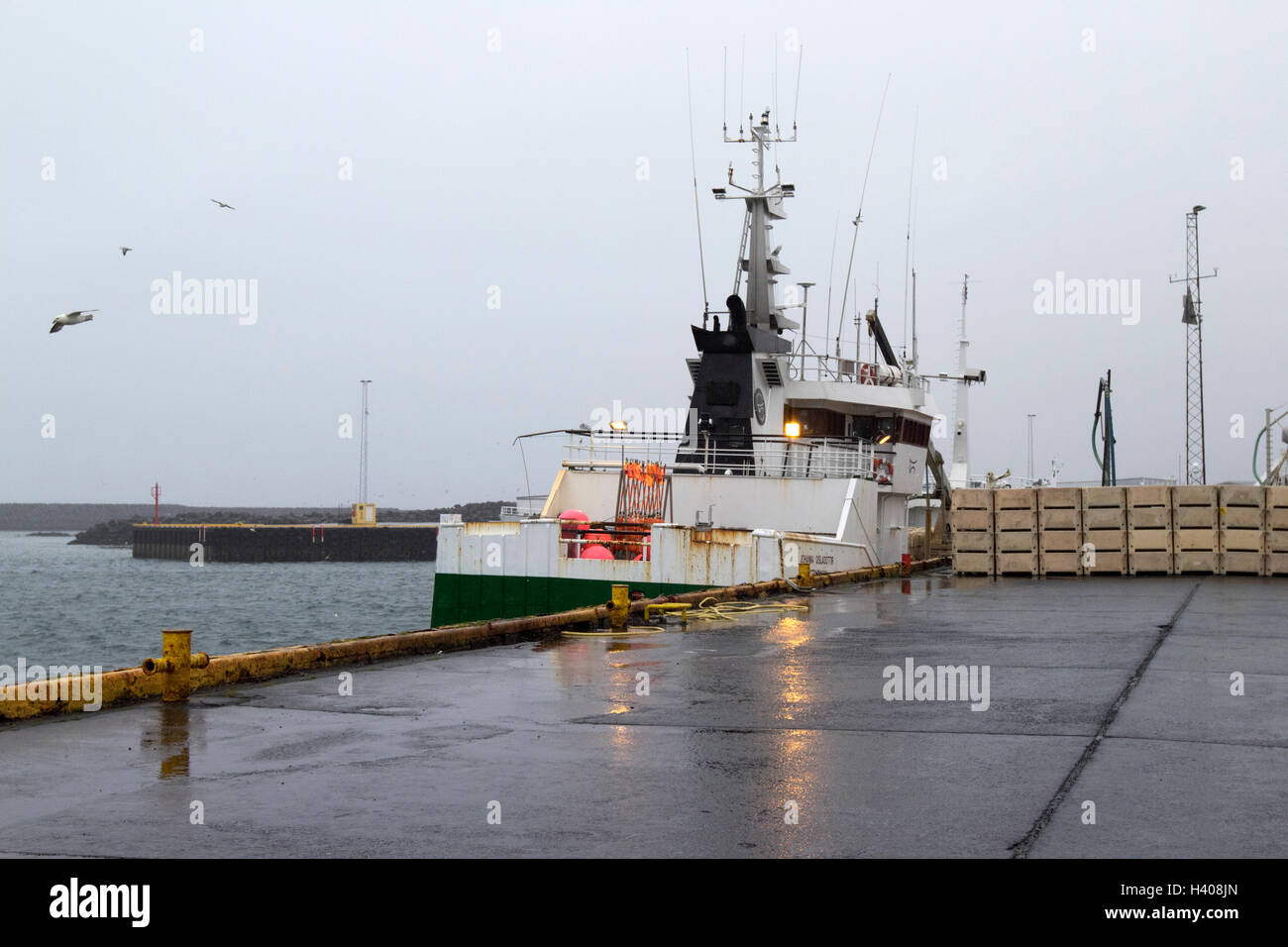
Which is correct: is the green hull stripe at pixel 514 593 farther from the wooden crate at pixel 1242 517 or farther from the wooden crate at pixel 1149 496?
the wooden crate at pixel 1242 517

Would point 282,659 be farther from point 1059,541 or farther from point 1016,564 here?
point 1059,541

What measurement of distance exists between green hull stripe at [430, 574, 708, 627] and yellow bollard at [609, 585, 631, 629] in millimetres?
7872

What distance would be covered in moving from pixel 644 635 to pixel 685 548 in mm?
8973

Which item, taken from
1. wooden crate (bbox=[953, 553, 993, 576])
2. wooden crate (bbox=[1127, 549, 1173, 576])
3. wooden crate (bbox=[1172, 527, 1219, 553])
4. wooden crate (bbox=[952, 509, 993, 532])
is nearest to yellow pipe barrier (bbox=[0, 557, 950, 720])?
wooden crate (bbox=[953, 553, 993, 576])

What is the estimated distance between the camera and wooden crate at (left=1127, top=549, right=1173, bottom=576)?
23.5 metres

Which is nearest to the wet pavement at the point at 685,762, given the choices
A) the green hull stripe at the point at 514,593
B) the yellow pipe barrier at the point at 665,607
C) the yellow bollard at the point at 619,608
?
the yellow bollard at the point at 619,608

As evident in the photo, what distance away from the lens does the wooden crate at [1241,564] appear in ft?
75.7

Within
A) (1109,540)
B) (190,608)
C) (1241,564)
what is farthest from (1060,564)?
(190,608)

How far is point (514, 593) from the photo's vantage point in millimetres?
23312

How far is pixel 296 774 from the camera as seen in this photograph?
603cm

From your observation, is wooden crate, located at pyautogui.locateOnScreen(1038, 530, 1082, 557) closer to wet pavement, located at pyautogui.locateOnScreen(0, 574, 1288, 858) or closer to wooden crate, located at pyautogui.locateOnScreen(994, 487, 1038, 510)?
wooden crate, located at pyautogui.locateOnScreen(994, 487, 1038, 510)

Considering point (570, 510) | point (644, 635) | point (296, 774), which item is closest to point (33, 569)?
point (570, 510)

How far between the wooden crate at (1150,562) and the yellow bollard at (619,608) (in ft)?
44.6
